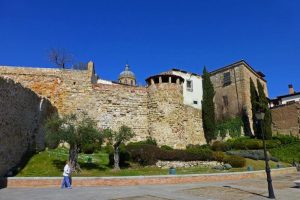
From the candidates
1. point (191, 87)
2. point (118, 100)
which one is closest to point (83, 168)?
point (118, 100)

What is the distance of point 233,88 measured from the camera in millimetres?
49500

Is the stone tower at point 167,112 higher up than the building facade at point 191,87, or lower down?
lower down

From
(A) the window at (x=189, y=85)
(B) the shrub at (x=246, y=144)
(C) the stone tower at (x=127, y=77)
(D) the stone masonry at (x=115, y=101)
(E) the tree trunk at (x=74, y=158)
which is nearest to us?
(E) the tree trunk at (x=74, y=158)

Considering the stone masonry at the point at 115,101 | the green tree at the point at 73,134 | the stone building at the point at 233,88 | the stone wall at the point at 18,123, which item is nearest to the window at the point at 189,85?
the stone building at the point at 233,88

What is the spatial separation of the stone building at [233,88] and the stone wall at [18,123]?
3038 centimetres

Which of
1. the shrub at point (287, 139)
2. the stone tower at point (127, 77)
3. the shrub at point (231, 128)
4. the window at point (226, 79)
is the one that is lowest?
the shrub at point (287, 139)

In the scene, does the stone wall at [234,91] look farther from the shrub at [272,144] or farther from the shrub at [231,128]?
the shrub at [272,144]

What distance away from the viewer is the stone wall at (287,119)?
45.8 metres

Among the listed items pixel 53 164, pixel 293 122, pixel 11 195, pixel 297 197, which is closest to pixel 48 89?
pixel 53 164

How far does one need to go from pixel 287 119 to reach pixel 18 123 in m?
38.8

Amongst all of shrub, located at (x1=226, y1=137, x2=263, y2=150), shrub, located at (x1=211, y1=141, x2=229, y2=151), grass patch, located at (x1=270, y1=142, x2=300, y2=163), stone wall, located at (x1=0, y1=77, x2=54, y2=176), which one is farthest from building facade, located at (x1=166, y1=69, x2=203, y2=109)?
stone wall, located at (x1=0, y1=77, x2=54, y2=176)

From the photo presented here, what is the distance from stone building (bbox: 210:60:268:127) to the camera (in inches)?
1882

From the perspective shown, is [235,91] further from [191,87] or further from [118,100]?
[118,100]

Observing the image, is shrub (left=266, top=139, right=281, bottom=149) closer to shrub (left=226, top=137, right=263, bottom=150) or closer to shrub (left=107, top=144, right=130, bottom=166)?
shrub (left=226, top=137, right=263, bottom=150)
